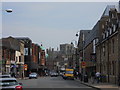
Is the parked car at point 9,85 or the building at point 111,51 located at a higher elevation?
the building at point 111,51

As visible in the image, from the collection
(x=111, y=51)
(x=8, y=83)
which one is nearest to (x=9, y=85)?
(x=8, y=83)

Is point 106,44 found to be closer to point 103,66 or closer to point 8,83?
point 103,66

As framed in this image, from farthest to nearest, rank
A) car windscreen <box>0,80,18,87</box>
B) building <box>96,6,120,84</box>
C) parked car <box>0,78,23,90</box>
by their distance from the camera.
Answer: building <box>96,6,120,84</box>, car windscreen <box>0,80,18,87</box>, parked car <box>0,78,23,90</box>

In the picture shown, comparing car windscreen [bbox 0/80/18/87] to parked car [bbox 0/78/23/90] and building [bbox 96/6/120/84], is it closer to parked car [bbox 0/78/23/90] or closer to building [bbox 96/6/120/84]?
parked car [bbox 0/78/23/90]

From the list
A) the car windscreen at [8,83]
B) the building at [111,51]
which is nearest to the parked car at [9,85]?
the car windscreen at [8,83]

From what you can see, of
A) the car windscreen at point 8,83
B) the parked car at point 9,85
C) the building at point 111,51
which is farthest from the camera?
the building at point 111,51

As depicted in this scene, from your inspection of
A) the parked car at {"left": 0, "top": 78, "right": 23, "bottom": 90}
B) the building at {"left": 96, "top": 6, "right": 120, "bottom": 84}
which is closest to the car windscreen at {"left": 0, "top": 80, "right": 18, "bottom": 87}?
the parked car at {"left": 0, "top": 78, "right": 23, "bottom": 90}

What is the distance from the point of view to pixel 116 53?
4306 centimetres

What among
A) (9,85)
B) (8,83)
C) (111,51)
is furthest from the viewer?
(111,51)

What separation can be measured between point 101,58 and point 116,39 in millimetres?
15014

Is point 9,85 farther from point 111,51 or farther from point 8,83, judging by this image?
point 111,51

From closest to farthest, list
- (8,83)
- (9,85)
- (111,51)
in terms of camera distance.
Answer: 1. (9,85)
2. (8,83)
3. (111,51)

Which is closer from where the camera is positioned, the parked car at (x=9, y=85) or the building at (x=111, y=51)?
the parked car at (x=9, y=85)

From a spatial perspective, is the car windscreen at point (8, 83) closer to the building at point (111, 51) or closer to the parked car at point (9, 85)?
the parked car at point (9, 85)
